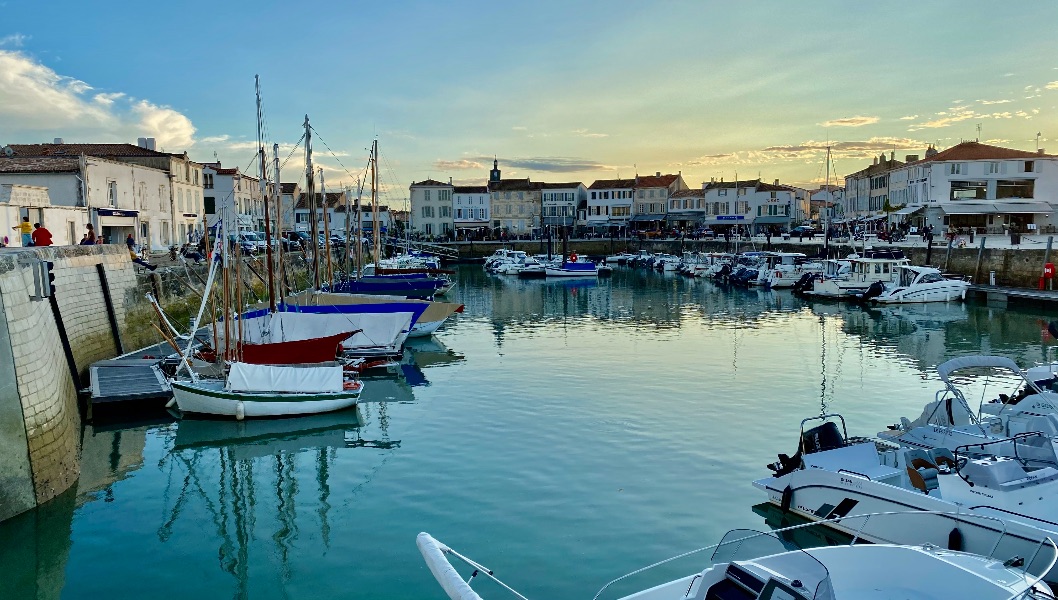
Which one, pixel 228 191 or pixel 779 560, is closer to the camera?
pixel 779 560

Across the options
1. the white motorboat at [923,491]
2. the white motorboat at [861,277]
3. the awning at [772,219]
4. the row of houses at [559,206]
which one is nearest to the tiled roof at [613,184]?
the row of houses at [559,206]

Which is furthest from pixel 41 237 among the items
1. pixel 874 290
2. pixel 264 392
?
pixel 874 290

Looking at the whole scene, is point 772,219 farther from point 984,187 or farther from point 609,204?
point 984,187

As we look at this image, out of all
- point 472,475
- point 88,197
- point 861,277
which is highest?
point 88,197

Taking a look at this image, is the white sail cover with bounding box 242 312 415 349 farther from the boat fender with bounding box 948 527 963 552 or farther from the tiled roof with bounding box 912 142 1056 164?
the tiled roof with bounding box 912 142 1056 164

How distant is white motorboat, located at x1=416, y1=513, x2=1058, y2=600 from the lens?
7.67 meters

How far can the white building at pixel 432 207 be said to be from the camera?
120 meters

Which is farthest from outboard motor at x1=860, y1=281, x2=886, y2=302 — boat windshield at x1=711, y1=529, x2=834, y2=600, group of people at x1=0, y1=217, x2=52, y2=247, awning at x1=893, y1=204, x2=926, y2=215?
boat windshield at x1=711, y1=529, x2=834, y2=600

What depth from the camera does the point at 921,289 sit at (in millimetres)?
49969

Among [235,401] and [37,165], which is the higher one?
[37,165]

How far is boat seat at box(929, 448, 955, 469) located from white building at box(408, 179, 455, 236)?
10887cm

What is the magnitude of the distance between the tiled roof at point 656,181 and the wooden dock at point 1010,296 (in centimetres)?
6990

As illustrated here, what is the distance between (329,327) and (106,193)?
2629cm

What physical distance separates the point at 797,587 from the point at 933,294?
48.2 m
